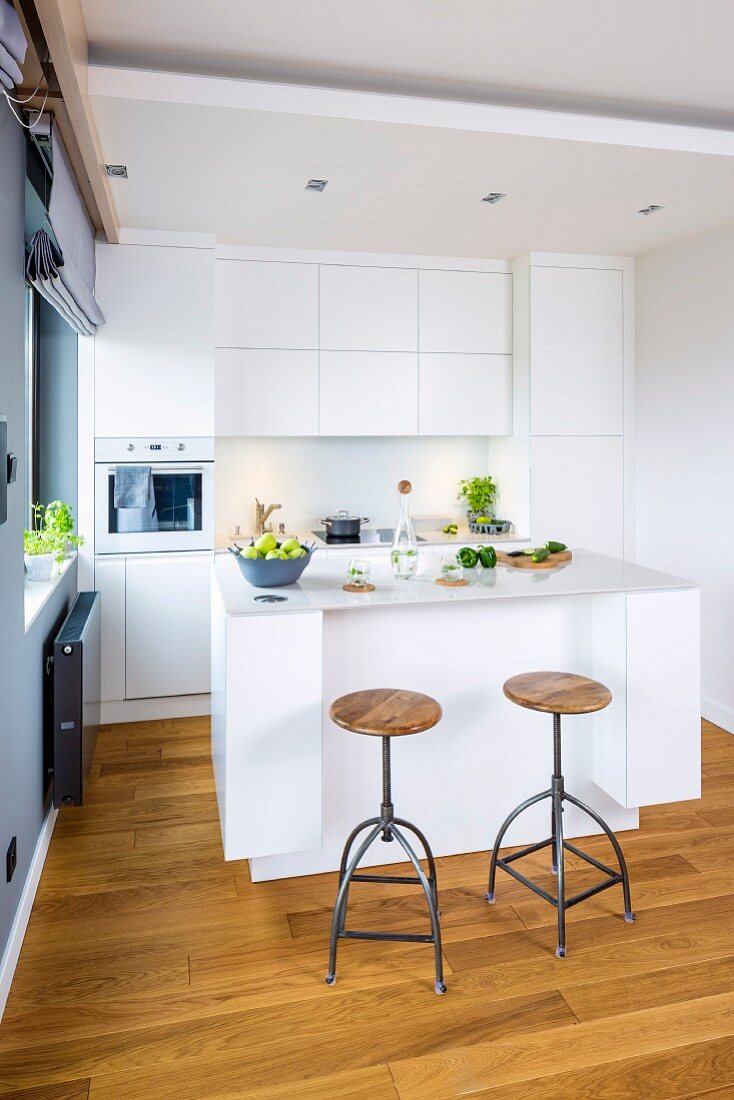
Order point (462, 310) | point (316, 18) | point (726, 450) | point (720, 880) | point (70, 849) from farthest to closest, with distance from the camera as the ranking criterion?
1. point (462, 310)
2. point (726, 450)
3. point (70, 849)
4. point (720, 880)
5. point (316, 18)

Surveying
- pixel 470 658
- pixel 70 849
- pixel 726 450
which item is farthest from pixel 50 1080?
pixel 726 450

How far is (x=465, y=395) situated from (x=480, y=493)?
26.4 inches

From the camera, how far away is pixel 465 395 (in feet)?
16.4

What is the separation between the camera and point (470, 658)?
2846 millimetres

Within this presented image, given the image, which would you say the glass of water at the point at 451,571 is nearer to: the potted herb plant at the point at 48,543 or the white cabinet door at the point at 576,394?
the potted herb plant at the point at 48,543

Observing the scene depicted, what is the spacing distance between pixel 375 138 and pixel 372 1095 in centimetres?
298

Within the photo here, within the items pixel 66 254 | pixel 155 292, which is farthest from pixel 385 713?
pixel 155 292

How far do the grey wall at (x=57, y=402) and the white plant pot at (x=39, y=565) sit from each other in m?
1.04

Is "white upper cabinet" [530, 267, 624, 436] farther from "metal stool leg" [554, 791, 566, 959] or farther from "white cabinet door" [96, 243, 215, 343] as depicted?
"metal stool leg" [554, 791, 566, 959]

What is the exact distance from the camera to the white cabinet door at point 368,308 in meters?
4.71

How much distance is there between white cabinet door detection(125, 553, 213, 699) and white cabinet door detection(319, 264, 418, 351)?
5.04 feet

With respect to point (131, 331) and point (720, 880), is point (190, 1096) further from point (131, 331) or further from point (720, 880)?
point (131, 331)

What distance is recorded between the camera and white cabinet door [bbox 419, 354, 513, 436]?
4934 millimetres

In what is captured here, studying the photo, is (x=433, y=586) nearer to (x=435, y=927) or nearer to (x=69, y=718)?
(x=435, y=927)
